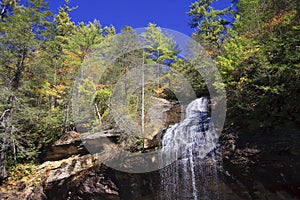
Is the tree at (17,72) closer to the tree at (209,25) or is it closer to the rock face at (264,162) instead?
the rock face at (264,162)

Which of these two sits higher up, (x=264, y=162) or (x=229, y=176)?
(x=264, y=162)

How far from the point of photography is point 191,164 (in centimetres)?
786

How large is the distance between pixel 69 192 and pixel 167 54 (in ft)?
36.9

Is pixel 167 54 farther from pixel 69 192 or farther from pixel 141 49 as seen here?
pixel 69 192

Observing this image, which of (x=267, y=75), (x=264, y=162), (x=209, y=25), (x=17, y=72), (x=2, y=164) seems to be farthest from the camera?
(x=209, y=25)

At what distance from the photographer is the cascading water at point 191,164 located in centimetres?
770

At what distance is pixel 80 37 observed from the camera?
653 inches

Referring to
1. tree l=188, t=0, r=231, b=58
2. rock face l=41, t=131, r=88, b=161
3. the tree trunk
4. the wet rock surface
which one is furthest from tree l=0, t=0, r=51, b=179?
tree l=188, t=0, r=231, b=58

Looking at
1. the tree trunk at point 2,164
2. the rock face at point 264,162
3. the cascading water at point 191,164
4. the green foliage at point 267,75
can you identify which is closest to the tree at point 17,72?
the tree trunk at point 2,164

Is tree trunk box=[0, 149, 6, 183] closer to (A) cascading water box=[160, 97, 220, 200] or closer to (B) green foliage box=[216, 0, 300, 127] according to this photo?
(A) cascading water box=[160, 97, 220, 200]

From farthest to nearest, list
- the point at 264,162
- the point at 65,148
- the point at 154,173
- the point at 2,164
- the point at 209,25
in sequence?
the point at 209,25 → the point at 65,148 → the point at 2,164 → the point at 154,173 → the point at 264,162

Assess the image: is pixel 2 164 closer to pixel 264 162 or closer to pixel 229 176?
pixel 229 176

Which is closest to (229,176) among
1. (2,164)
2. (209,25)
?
(2,164)

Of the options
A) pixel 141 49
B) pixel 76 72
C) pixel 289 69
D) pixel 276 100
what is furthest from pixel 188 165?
pixel 76 72
